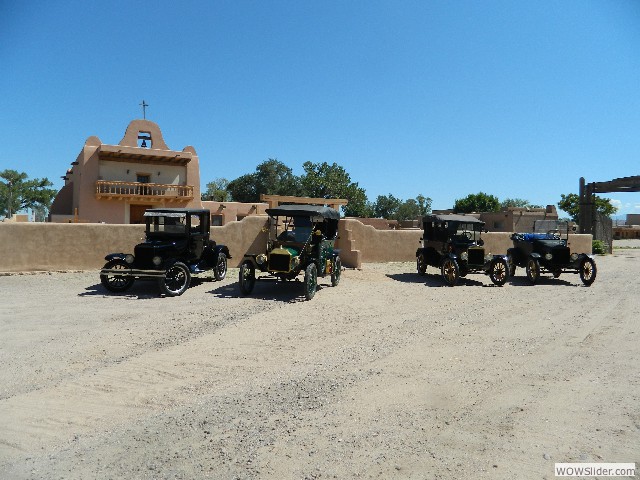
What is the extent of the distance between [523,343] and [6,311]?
932cm

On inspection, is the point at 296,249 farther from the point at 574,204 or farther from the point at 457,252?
the point at 574,204

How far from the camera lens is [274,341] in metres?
6.83

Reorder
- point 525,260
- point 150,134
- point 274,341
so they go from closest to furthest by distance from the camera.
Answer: point 274,341, point 525,260, point 150,134

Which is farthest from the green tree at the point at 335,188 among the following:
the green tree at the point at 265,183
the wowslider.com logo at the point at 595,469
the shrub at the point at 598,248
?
the wowslider.com logo at the point at 595,469

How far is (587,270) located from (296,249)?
9149mm

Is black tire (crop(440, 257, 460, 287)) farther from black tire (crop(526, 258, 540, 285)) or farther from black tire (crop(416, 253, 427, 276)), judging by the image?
black tire (crop(526, 258, 540, 285))

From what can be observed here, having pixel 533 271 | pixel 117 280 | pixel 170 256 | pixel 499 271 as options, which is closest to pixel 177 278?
pixel 170 256

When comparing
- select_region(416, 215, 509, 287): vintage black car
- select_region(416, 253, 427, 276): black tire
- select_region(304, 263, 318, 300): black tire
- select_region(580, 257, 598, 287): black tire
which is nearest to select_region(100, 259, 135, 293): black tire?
select_region(304, 263, 318, 300): black tire

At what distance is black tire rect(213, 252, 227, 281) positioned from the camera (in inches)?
508

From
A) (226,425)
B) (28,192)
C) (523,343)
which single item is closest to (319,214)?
(523,343)

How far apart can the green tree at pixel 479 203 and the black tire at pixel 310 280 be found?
2327 inches

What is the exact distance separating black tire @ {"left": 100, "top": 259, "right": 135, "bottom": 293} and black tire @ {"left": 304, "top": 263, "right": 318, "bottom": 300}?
427 centimetres

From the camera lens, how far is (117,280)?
36.3 feet

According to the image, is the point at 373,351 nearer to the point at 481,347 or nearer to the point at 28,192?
the point at 481,347
